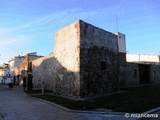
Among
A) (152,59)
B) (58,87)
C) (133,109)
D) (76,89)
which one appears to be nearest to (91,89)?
(76,89)

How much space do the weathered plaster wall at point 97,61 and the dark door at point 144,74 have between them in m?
11.7

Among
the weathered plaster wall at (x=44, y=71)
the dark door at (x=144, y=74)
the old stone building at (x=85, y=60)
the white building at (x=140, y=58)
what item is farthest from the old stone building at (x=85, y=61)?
the white building at (x=140, y=58)

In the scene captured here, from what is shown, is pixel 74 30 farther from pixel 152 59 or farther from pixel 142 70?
pixel 152 59

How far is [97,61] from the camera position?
1627 centimetres

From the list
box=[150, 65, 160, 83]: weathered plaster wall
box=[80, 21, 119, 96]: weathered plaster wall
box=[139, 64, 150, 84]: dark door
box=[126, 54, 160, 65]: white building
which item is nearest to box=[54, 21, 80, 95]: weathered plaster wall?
box=[80, 21, 119, 96]: weathered plaster wall

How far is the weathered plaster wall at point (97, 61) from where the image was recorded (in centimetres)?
1505

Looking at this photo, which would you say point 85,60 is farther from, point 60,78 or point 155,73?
point 155,73

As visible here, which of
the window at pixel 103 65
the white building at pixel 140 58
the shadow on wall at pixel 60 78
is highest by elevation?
the white building at pixel 140 58

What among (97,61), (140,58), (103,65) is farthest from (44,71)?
(140,58)

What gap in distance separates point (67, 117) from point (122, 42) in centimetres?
2648

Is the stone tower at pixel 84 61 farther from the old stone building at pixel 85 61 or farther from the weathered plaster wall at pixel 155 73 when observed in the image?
the weathered plaster wall at pixel 155 73

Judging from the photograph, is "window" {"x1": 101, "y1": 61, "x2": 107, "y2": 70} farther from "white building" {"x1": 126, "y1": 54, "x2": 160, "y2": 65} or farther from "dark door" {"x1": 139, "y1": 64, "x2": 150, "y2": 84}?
"white building" {"x1": 126, "y1": 54, "x2": 160, "y2": 65}

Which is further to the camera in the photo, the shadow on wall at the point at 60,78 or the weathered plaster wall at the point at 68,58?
the shadow on wall at the point at 60,78

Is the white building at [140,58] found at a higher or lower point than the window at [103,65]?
higher
